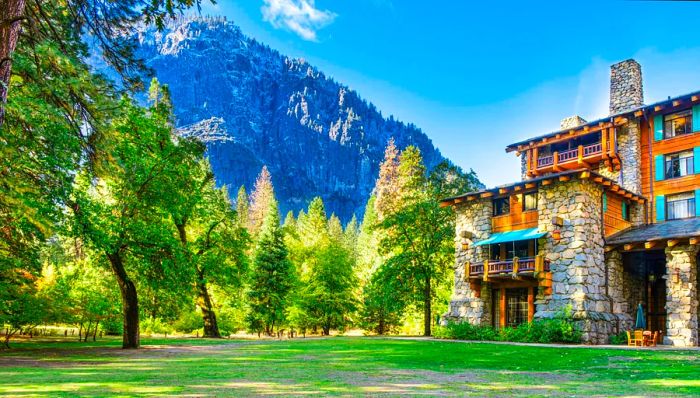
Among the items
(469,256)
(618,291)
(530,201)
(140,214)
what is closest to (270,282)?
(469,256)

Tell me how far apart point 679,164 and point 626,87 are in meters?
6.05

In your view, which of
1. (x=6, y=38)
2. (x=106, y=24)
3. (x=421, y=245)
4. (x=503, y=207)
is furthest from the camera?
(x=421, y=245)

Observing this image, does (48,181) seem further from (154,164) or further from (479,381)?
(479,381)

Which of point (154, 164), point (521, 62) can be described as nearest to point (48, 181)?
point (154, 164)

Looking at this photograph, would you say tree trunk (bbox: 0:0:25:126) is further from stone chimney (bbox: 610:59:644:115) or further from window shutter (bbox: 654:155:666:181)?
stone chimney (bbox: 610:59:644:115)

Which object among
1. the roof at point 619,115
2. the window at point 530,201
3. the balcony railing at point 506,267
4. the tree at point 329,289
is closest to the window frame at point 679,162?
the roof at point 619,115

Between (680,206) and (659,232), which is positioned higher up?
(680,206)

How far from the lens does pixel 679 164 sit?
27484 mm

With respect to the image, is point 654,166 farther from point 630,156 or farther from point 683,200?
point 683,200

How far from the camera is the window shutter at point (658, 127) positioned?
28.0 m

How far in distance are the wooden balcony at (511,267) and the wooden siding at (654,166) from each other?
766 centimetres

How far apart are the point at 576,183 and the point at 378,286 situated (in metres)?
14.2

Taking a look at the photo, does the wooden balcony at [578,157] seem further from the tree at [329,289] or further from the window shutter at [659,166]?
the tree at [329,289]

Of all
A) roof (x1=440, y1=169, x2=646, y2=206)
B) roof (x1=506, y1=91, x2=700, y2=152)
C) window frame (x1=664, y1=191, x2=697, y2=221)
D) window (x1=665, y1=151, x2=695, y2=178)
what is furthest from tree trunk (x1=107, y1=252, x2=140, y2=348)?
window (x1=665, y1=151, x2=695, y2=178)
